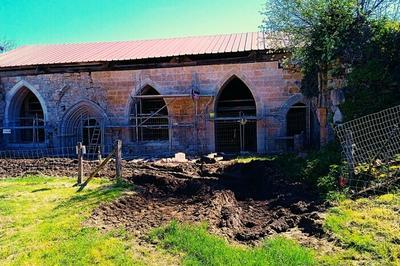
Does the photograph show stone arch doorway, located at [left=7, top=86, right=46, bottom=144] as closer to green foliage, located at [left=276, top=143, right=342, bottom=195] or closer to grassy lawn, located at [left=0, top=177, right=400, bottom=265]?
green foliage, located at [left=276, top=143, right=342, bottom=195]

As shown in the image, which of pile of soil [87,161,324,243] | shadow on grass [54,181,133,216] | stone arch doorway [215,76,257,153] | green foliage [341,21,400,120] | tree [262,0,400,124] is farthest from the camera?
stone arch doorway [215,76,257,153]

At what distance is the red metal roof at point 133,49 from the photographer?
53.0 feet

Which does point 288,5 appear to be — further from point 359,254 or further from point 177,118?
point 359,254

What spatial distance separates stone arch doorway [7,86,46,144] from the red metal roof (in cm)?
174

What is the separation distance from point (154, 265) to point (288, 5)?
975 centimetres

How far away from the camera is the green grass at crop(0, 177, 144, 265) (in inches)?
181

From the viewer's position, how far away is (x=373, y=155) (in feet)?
24.8

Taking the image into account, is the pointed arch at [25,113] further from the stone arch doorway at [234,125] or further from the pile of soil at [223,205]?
the pile of soil at [223,205]

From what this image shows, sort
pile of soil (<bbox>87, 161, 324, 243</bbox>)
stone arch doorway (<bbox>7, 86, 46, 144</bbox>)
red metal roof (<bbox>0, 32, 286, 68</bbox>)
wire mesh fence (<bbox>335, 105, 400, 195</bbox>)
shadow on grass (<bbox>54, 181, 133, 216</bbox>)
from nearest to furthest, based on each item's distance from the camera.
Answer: pile of soil (<bbox>87, 161, 324, 243</bbox>) < wire mesh fence (<bbox>335, 105, 400, 195</bbox>) < shadow on grass (<bbox>54, 181, 133, 216</bbox>) < red metal roof (<bbox>0, 32, 286, 68</bbox>) < stone arch doorway (<bbox>7, 86, 46, 144</bbox>)

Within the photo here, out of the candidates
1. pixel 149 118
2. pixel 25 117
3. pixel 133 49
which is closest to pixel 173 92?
pixel 149 118

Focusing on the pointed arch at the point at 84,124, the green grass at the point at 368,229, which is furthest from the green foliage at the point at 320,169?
the pointed arch at the point at 84,124

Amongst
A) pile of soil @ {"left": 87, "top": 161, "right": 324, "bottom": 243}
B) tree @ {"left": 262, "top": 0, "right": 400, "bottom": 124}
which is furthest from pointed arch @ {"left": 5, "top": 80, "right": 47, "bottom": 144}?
tree @ {"left": 262, "top": 0, "right": 400, "bottom": 124}

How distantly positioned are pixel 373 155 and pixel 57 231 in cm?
607

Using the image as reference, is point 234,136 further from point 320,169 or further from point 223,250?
point 223,250
